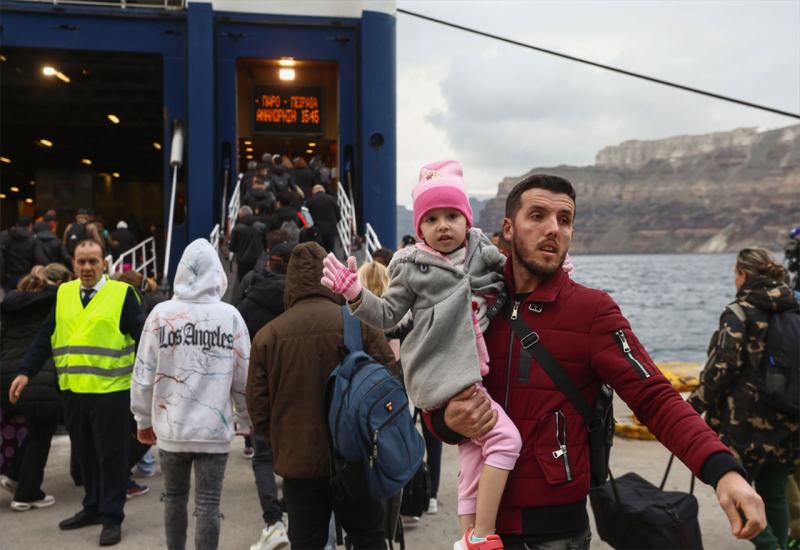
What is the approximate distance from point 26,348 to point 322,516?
142 inches

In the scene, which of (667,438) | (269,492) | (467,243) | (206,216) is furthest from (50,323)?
(206,216)

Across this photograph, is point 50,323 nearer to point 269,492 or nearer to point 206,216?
point 269,492

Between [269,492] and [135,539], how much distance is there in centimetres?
105

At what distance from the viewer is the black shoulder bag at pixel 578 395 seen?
2.40 m

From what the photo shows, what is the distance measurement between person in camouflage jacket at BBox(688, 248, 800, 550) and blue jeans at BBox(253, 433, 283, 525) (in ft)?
9.56

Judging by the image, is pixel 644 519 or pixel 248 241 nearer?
pixel 644 519

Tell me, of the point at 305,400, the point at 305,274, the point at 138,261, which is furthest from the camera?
the point at 138,261

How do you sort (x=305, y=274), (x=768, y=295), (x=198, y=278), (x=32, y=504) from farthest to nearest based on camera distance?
(x=32, y=504)
(x=768, y=295)
(x=198, y=278)
(x=305, y=274)

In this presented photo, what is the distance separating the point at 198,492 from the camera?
4398 mm

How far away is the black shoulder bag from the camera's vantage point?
2400 mm

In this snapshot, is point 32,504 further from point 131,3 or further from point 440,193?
point 131,3

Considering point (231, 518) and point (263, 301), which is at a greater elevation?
point (263, 301)

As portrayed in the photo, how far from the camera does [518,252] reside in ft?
8.30

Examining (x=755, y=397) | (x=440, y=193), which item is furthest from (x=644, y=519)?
(x=755, y=397)
